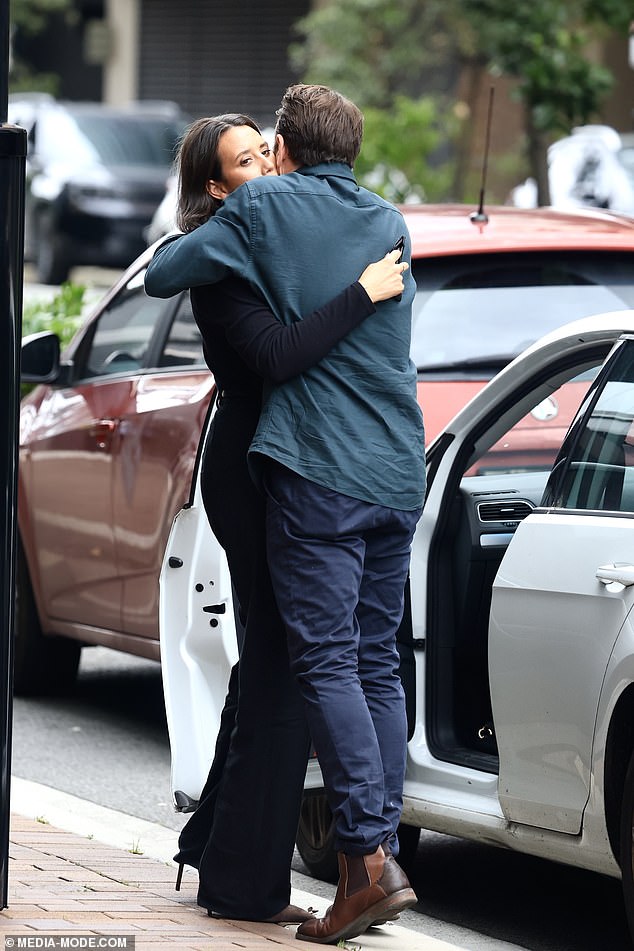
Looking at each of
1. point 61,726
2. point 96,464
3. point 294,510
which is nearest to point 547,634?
point 294,510

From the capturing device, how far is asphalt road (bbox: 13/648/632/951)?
4867 millimetres

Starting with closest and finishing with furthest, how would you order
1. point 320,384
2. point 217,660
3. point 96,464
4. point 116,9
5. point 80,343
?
point 320,384 < point 217,660 < point 96,464 < point 80,343 < point 116,9

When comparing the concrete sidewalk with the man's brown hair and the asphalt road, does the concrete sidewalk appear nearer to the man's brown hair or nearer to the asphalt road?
the asphalt road

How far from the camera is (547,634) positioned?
4262 millimetres

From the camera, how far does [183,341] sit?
6.61m

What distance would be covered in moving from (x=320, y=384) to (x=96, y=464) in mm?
2900

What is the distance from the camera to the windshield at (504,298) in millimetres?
5914

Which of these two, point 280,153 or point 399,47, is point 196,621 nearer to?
point 280,153

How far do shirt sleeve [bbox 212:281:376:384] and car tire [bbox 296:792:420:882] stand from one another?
1.44 m

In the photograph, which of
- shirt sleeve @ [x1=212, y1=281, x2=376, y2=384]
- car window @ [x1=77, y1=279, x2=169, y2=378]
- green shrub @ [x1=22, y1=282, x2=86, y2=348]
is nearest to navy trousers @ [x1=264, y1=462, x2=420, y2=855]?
shirt sleeve @ [x1=212, y1=281, x2=376, y2=384]

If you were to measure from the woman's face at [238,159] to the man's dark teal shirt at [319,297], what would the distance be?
20 centimetres

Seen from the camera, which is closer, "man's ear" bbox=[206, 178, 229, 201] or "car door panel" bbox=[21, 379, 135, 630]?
"man's ear" bbox=[206, 178, 229, 201]

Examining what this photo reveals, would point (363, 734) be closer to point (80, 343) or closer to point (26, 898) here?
point (26, 898)

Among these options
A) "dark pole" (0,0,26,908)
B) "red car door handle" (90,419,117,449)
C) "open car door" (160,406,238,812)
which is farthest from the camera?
"red car door handle" (90,419,117,449)
